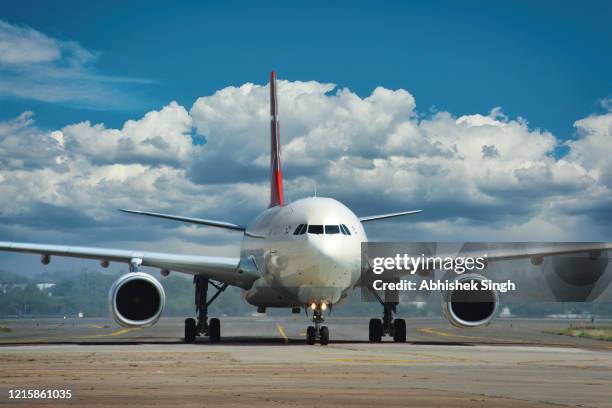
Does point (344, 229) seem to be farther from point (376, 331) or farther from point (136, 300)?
point (136, 300)

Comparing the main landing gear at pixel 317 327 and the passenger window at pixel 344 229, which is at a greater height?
the passenger window at pixel 344 229

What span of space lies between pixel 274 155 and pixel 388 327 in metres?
12.7

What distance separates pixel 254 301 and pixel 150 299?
451 centimetres

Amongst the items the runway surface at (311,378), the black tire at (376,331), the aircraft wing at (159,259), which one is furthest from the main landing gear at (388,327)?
the runway surface at (311,378)

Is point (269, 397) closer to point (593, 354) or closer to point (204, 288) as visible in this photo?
point (593, 354)

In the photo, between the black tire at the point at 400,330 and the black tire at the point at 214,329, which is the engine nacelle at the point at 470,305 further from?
the black tire at the point at 214,329

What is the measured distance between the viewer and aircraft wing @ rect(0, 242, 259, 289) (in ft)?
88.0

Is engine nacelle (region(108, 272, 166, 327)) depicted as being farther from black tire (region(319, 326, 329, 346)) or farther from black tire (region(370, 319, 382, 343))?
black tire (region(370, 319, 382, 343))

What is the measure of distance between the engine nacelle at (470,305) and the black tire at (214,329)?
7.26 meters

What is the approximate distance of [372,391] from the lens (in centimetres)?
1155

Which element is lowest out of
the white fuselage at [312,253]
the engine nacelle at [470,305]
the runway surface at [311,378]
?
the runway surface at [311,378]

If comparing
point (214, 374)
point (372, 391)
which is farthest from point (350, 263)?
point (372, 391)

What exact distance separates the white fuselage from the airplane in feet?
0.09

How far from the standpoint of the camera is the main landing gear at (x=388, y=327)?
28219 millimetres
